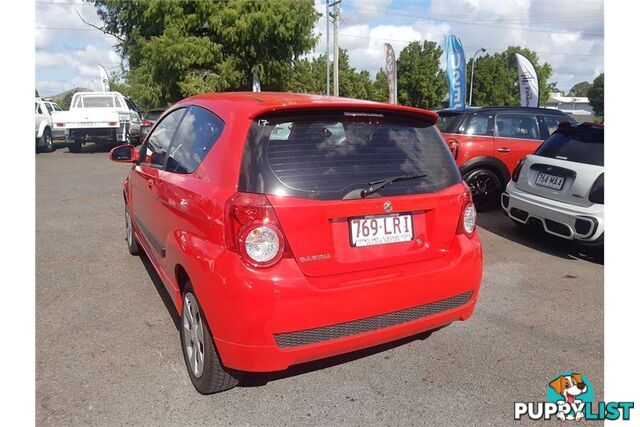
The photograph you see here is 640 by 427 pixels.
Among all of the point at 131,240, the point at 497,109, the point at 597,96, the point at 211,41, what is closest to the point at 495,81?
the point at 597,96

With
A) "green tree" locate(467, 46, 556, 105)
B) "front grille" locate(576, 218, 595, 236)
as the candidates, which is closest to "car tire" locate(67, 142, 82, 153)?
"front grille" locate(576, 218, 595, 236)

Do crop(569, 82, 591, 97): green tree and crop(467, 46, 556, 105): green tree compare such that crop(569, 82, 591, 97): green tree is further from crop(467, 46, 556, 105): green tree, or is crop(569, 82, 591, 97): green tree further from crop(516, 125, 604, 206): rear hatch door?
crop(516, 125, 604, 206): rear hatch door

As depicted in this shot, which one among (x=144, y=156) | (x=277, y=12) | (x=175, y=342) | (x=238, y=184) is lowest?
(x=175, y=342)

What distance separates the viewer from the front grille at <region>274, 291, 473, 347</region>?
2406 millimetres

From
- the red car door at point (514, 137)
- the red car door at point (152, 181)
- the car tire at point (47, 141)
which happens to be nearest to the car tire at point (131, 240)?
the red car door at point (152, 181)

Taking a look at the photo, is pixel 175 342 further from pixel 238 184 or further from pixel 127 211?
pixel 127 211

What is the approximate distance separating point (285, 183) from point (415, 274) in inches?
34.7

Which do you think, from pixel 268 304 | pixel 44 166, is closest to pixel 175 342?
pixel 268 304

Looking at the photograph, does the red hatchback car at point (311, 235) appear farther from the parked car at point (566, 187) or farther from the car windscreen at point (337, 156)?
the parked car at point (566, 187)

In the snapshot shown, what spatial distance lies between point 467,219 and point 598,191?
289 centimetres

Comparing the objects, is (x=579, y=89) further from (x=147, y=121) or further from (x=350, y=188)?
(x=350, y=188)

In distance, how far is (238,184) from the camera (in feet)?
7.99

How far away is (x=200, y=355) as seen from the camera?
279 cm

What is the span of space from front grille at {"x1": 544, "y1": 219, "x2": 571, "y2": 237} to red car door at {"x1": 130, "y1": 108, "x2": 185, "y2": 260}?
413 cm
